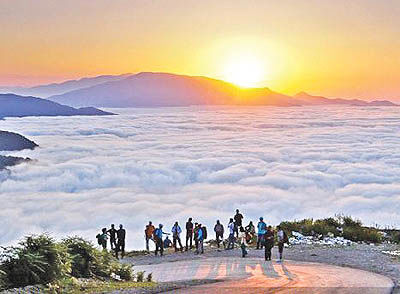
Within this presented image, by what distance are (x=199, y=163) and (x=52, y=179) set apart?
35.8 m

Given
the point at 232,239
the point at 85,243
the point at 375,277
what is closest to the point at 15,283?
the point at 85,243

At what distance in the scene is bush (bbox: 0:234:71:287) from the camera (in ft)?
37.2

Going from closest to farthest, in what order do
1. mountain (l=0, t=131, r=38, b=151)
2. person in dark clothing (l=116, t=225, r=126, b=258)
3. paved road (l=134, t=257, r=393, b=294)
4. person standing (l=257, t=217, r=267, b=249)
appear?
paved road (l=134, t=257, r=393, b=294)
person standing (l=257, t=217, r=267, b=249)
person in dark clothing (l=116, t=225, r=126, b=258)
mountain (l=0, t=131, r=38, b=151)

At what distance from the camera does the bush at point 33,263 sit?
11336 mm

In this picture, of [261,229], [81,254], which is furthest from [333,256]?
[81,254]

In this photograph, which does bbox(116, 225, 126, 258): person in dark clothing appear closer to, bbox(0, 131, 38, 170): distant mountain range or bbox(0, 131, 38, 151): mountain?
bbox(0, 131, 38, 170): distant mountain range

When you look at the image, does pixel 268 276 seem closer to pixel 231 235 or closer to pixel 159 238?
pixel 231 235

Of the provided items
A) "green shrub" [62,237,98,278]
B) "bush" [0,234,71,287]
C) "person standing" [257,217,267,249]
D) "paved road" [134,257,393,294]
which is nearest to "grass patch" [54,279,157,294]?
"bush" [0,234,71,287]

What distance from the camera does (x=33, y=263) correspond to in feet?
37.9

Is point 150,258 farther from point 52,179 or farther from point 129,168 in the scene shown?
point 129,168

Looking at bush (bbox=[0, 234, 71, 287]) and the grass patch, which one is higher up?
bush (bbox=[0, 234, 71, 287])

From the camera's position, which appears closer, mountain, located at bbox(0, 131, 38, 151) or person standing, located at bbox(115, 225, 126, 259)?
person standing, located at bbox(115, 225, 126, 259)

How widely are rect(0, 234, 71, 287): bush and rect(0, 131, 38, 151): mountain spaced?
124 meters

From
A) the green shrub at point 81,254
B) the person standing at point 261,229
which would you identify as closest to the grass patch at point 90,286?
the green shrub at point 81,254
